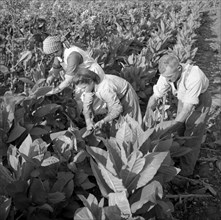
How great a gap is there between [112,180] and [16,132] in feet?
3.54

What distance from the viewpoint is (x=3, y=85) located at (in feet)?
13.8

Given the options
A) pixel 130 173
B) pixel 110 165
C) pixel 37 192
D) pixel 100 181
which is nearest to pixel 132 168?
pixel 130 173

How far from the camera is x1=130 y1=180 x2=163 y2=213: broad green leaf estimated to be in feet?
6.79

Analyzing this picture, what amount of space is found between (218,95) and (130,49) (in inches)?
95.2

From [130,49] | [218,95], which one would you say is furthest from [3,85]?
[218,95]

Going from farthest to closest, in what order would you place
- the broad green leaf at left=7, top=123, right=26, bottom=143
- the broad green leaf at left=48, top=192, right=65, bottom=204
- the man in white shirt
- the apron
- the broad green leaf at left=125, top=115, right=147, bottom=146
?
the apron < the man in white shirt < the broad green leaf at left=7, top=123, right=26, bottom=143 < the broad green leaf at left=125, top=115, right=147, bottom=146 < the broad green leaf at left=48, top=192, right=65, bottom=204

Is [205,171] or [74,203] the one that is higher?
[74,203]

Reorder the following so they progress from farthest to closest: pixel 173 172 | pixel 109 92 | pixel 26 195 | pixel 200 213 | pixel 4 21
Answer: pixel 4 21, pixel 200 213, pixel 109 92, pixel 173 172, pixel 26 195

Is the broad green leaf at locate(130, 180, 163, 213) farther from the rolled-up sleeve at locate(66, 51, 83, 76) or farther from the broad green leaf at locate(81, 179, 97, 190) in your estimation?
the rolled-up sleeve at locate(66, 51, 83, 76)

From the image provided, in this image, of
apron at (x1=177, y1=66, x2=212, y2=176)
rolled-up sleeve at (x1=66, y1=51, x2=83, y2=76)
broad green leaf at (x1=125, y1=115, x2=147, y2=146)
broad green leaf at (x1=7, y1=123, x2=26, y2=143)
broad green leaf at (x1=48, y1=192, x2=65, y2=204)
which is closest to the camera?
broad green leaf at (x1=48, y1=192, x2=65, y2=204)

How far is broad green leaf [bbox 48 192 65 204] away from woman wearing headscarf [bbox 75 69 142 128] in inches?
37.4

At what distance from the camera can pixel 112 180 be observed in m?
2.14

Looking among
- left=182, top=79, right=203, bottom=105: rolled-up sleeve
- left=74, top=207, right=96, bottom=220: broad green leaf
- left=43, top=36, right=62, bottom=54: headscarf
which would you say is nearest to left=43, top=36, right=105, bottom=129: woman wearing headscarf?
left=43, top=36, right=62, bottom=54: headscarf

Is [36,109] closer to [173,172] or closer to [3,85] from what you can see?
[3,85]
